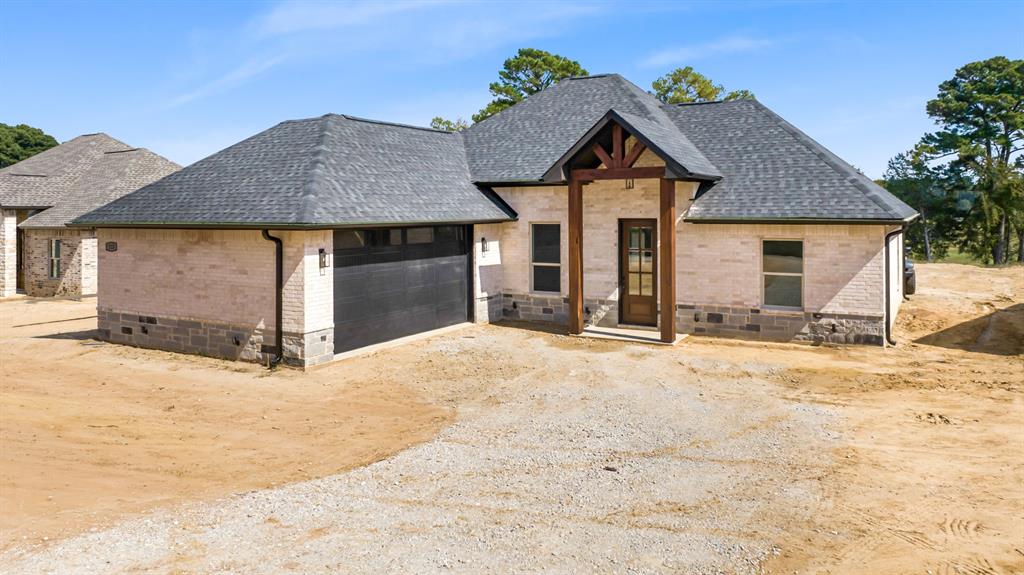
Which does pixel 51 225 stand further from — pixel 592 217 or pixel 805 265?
pixel 805 265

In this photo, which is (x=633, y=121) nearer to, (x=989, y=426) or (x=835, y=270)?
(x=835, y=270)

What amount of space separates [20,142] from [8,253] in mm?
38048

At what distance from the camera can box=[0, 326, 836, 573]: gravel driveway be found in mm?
5770

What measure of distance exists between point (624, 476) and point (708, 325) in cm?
951

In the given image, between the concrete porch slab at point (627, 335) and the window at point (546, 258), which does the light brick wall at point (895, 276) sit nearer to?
the concrete porch slab at point (627, 335)

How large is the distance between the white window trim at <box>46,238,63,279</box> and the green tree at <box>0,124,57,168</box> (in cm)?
3565

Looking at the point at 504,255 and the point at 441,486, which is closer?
the point at 441,486

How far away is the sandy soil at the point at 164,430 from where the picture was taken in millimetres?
7250

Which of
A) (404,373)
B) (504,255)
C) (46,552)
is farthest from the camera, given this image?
(504,255)

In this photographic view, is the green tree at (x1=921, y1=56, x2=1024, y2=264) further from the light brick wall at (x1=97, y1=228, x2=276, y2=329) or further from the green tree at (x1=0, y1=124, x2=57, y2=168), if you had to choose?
the green tree at (x1=0, y1=124, x2=57, y2=168)

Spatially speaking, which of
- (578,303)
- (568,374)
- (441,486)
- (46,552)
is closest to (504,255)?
(578,303)

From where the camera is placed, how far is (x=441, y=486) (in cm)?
754

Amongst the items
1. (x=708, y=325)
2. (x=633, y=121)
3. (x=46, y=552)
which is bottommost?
(x=46, y=552)

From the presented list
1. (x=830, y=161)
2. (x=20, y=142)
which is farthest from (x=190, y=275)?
(x=20, y=142)
